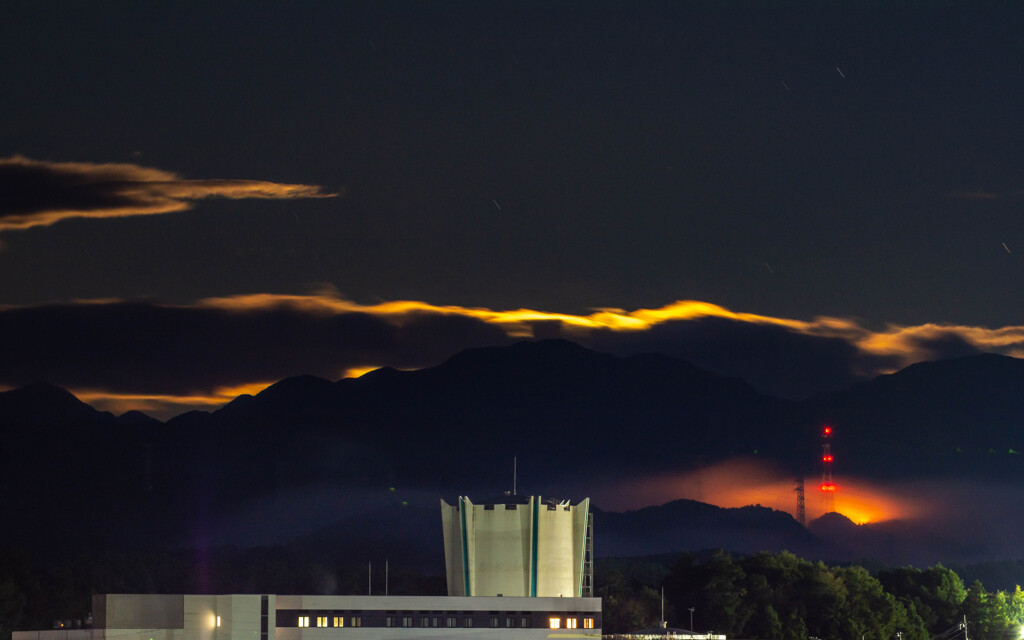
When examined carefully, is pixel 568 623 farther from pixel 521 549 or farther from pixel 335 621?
pixel 335 621

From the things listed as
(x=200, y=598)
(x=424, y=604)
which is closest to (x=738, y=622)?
(x=424, y=604)

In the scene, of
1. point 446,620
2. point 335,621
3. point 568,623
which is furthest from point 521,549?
point 335,621

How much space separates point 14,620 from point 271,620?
63.1 m

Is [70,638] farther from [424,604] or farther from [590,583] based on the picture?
[590,583]

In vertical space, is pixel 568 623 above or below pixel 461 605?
below

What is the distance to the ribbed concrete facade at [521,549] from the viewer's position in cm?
15000

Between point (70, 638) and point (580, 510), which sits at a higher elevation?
point (580, 510)

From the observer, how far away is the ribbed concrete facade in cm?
15000

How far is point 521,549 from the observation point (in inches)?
5930

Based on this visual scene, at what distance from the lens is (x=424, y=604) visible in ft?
475

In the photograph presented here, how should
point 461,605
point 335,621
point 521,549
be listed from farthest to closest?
point 521,549, point 461,605, point 335,621

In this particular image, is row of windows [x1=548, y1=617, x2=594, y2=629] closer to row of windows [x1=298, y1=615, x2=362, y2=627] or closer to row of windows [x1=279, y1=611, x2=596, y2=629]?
row of windows [x1=279, y1=611, x2=596, y2=629]

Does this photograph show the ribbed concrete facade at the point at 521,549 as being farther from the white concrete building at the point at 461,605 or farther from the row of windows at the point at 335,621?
the row of windows at the point at 335,621

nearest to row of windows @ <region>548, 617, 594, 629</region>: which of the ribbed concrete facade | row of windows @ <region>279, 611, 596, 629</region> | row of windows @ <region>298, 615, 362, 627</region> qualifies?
row of windows @ <region>279, 611, 596, 629</region>
